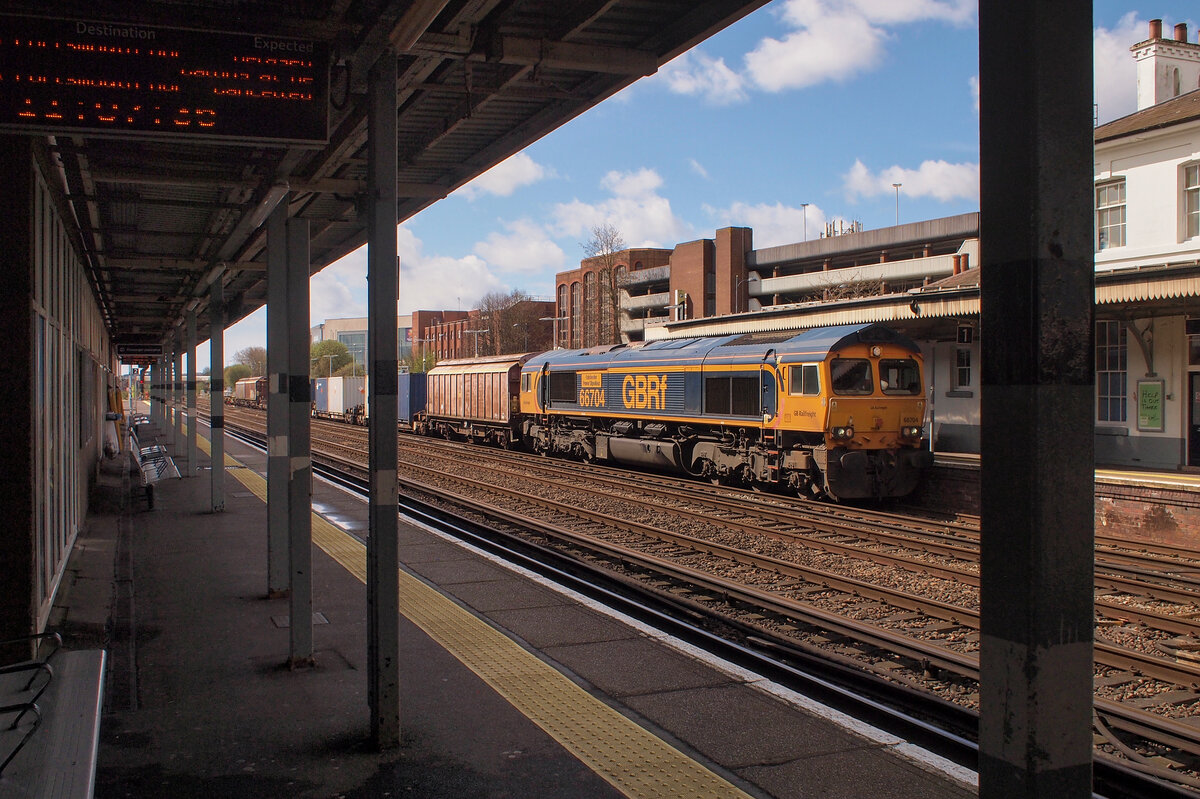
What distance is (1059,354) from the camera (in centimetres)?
195

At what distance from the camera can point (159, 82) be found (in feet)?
14.7

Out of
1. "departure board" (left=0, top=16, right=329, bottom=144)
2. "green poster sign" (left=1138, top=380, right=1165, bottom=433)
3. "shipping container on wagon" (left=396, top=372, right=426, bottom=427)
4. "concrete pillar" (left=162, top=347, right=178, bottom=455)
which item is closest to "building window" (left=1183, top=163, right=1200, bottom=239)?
"green poster sign" (left=1138, top=380, right=1165, bottom=433)

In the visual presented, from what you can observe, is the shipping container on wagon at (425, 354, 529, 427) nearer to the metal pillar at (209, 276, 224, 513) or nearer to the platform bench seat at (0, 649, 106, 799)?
the metal pillar at (209, 276, 224, 513)

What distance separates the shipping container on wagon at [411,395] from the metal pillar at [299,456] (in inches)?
1193

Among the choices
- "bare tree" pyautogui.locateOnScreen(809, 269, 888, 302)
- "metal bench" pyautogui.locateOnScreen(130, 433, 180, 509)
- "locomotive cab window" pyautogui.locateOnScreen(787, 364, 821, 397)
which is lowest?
"metal bench" pyautogui.locateOnScreen(130, 433, 180, 509)

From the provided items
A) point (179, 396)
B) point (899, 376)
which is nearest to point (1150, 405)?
point (899, 376)

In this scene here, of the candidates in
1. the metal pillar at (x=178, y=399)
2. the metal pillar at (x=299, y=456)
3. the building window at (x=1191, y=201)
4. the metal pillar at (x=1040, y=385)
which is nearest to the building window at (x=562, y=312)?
the metal pillar at (x=178, y=399)

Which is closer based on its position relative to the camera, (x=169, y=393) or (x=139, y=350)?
(x=139, y=350)

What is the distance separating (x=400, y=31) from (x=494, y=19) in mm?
615

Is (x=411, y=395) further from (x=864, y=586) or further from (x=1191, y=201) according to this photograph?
(x=864, y=586)

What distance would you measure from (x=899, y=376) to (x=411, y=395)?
1050 inches

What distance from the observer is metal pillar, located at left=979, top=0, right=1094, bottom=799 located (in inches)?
76.2

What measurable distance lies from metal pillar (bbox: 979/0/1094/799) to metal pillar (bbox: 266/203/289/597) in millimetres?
6287

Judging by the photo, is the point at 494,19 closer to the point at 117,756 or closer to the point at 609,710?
the point at 609,710
